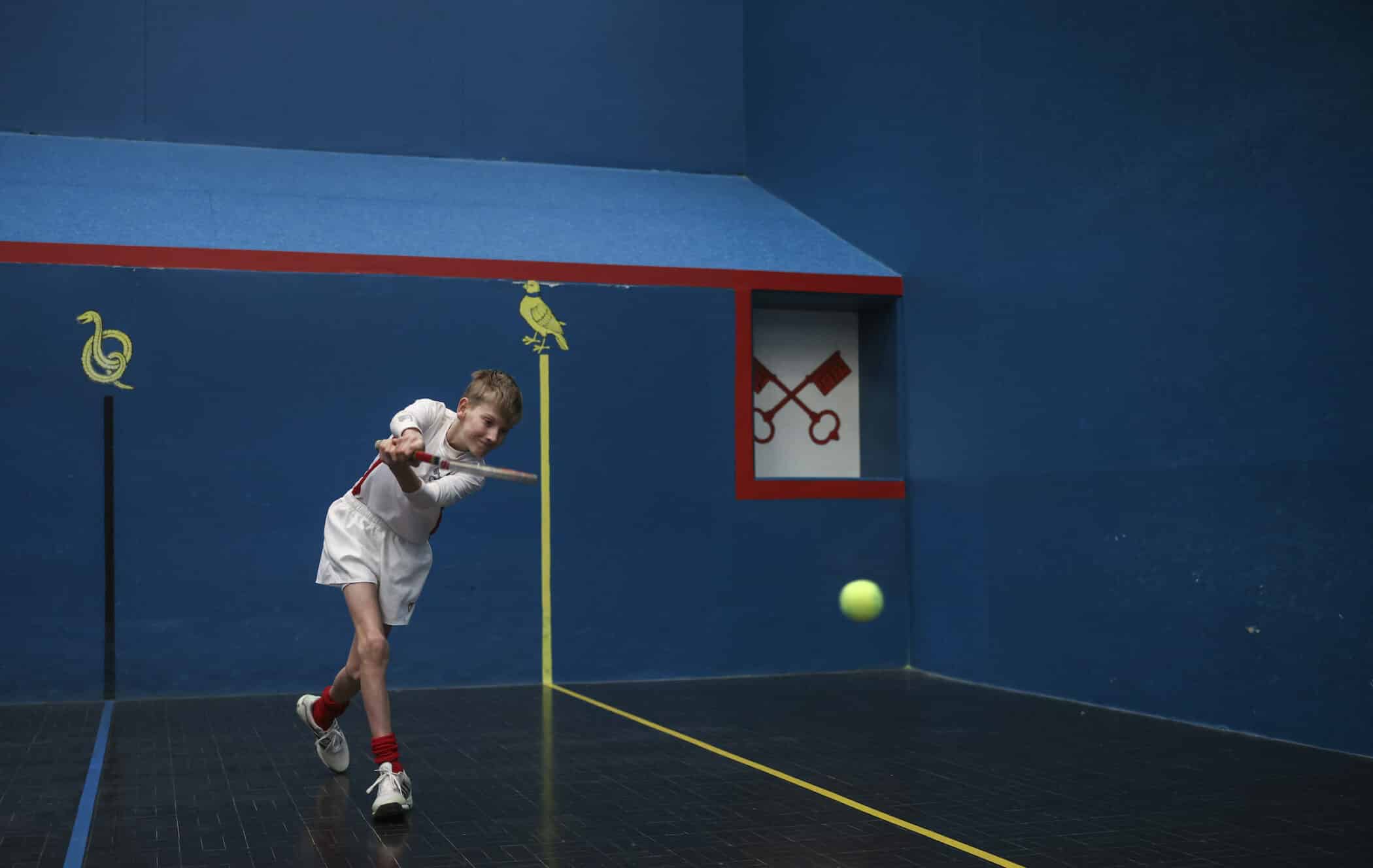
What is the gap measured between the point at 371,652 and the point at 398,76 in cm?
699

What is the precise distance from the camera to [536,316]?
28.5 ft

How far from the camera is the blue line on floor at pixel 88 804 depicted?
4.26 meters

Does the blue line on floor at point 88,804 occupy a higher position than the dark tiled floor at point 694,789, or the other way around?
the blue line on floor at point 88,804

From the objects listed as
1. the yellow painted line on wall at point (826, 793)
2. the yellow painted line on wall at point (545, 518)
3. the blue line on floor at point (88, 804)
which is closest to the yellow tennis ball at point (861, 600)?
the yellow painted line on wall at point (826, 793)

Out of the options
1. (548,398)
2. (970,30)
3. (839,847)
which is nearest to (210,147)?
(548,398)

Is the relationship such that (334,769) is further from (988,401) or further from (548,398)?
(988,401)

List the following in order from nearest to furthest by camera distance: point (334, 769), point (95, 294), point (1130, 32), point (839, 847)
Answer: point (839, 847) < point (334, 769) < point (1130, 32) < point (95, 294)

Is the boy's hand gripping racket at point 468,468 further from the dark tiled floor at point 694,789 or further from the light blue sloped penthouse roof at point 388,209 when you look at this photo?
the light blue sloped penthouse roof at point 388,209

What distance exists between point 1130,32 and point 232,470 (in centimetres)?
533

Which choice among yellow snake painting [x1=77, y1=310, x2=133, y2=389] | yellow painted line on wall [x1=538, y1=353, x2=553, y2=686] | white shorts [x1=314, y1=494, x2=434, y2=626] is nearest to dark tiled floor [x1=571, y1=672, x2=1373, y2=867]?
yellow painted line on wall [x1=538, y1=353, x2=553, y2=686]

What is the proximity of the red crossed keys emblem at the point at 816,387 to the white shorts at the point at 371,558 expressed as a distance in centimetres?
469

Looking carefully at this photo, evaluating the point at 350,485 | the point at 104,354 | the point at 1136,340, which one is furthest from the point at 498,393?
the point at 104,354

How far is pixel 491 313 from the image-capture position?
862cm

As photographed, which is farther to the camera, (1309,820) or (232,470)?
(232,470)
